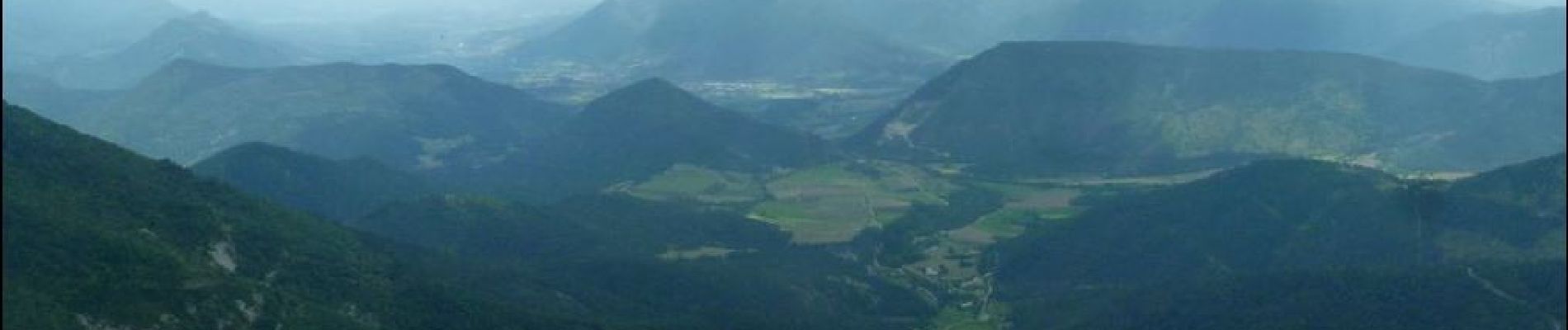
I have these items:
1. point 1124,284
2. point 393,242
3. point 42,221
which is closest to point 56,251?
point 42,221

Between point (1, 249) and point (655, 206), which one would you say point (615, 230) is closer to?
point (655, 206)

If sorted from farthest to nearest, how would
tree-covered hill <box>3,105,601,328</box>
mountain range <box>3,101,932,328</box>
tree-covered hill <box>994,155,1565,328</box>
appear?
tree-covered hill <box>994,155,1565,328</box>
mountain range <box>3,101,932,328</box>
tree-covered hill <box>3,105,601,328</box>

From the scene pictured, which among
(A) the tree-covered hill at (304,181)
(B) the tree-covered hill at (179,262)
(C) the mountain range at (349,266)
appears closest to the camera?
(B) the tree-covered hill at (179,262)

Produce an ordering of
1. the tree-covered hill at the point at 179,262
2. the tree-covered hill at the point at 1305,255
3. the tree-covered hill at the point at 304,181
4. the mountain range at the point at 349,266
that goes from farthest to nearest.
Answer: the tree-covered hill at the point at 304,181 → the tree-covered hill at the point at 1305,255 → the mountain range at the point at 349,266 → the tree-covered hill at the point at 179,262

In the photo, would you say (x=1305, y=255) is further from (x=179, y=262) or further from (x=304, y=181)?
(x=304, y=181)

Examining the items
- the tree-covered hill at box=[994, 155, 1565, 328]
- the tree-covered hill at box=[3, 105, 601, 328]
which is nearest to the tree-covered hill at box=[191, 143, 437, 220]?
the tree-covered hill at box=[3, 105, 601, 328]

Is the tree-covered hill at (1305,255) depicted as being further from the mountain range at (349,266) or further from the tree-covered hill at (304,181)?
the tree-covered hill at (304,181)

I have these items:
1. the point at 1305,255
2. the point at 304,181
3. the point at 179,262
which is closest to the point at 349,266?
the point at 179,262

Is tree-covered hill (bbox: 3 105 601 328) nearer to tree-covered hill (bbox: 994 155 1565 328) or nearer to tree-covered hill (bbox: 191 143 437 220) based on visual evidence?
tree-covered hill (bbox: 994 155 1565 328)

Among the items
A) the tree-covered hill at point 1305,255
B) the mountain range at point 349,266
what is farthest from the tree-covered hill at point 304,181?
the tree-covered hill at point 1305,255

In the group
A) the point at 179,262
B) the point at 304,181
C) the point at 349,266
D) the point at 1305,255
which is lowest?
→ the point at 1305,255

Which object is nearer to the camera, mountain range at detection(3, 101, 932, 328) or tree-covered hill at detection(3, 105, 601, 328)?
tree-covered hill at detection(3, 105, 601, 328)

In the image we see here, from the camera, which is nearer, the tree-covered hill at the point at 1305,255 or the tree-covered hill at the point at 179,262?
the tree-covered hill at the point at 179,262
